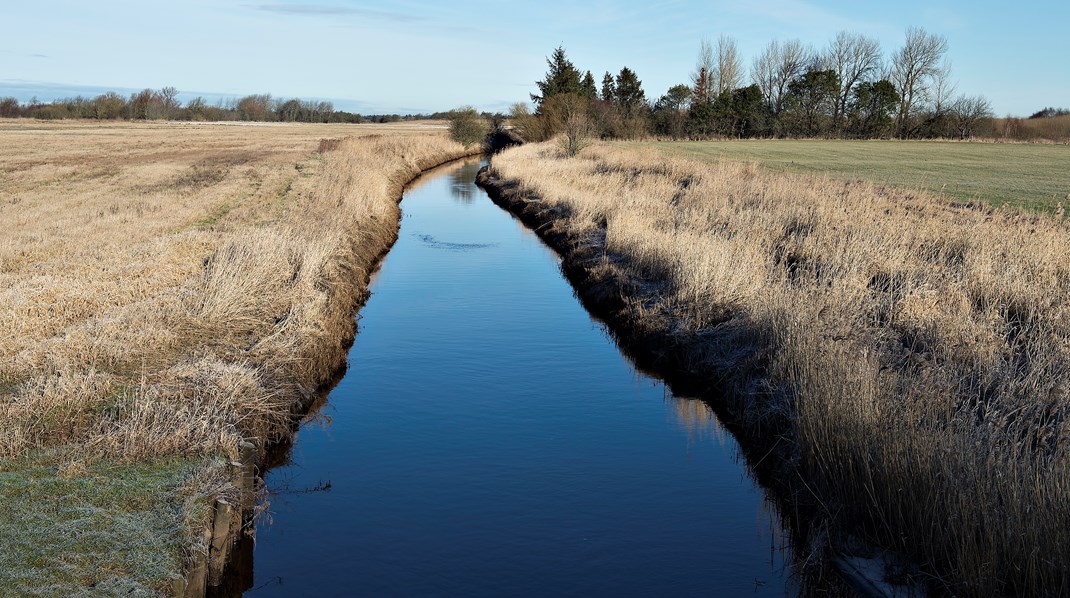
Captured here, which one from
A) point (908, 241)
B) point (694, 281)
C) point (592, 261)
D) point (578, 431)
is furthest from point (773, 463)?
point (592, 261)

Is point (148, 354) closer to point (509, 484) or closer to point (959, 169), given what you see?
point (509, 484)

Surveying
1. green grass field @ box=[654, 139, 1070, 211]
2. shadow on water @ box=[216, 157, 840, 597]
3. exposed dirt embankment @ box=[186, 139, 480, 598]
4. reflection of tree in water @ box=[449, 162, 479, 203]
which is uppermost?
green grass field @ box=[654, 139, 1070, 211]

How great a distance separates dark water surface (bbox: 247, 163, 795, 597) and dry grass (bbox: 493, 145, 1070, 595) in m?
0.86

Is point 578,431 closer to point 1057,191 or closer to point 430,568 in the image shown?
point 430,568

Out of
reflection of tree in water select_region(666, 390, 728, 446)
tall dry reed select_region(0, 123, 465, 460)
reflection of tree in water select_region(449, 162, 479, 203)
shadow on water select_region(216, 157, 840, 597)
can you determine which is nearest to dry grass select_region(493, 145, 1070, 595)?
reflection of tree in water select_region(666, 390, 728, 446)

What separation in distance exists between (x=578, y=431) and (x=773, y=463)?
7.00 ft

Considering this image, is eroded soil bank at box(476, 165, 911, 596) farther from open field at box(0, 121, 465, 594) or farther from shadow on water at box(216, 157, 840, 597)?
open field at box(0, 121, 465, 594)

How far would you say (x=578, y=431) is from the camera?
8.63 m

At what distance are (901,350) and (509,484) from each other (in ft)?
14.3

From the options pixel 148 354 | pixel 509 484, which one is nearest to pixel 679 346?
pixel 509 484

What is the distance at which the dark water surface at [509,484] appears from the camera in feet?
19.1

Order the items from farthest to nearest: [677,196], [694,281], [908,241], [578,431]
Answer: [677,196], [908,241], [694,281], [578,431]

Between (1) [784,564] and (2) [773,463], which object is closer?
(1) [784,564]

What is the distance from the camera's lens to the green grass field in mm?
22163
